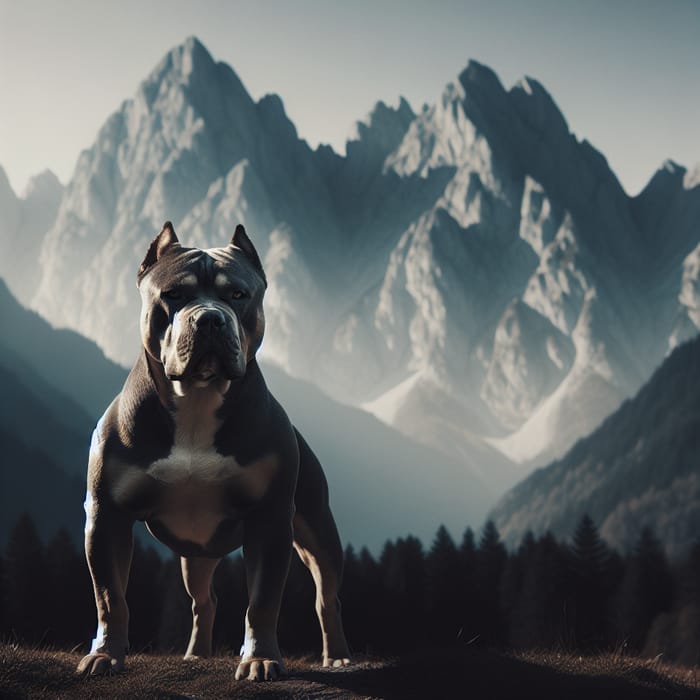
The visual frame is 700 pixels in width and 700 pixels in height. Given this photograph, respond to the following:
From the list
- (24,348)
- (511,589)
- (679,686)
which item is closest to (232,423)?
(679,686)

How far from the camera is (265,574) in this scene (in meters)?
8.66

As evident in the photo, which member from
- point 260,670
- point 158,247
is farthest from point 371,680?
point 158,247

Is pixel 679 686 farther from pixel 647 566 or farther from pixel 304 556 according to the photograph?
pixel 647 566

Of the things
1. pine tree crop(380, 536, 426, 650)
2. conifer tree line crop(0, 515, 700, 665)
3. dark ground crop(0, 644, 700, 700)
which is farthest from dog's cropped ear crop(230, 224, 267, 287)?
pine tree crop(380, 536, 426, 650)

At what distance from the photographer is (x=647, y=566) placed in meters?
69.7

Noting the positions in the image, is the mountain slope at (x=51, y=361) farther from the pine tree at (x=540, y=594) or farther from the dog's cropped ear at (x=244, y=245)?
the dog's cropped ear at (x=244, y=245)

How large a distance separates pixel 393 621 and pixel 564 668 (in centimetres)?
4801

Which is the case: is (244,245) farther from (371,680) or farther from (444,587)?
(444,587)

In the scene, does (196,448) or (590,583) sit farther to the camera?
(590,583)

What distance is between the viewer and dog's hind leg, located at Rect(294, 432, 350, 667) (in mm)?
9953

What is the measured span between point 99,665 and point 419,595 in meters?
53.4

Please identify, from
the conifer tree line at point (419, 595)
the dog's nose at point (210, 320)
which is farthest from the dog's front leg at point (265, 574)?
the conifer tree line at point (419, 595)

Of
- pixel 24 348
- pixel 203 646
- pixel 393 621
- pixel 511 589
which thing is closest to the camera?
pixel 203 646

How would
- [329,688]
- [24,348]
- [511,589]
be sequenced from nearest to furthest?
[329,688]
[511,589]
[24,348]
